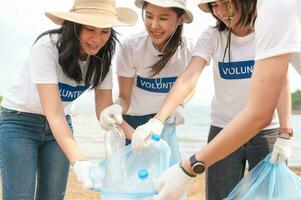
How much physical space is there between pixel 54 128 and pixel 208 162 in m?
0.76

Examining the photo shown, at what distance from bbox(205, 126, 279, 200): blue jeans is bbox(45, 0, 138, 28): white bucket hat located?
0.76m

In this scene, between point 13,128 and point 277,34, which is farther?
point 13,128

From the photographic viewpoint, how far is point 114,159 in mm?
2236

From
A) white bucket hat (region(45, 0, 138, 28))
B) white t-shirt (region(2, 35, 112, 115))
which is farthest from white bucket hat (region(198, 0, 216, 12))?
white t-shirt (region(2, 35, 112, 115))

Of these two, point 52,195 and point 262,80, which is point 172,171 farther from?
point 52,195

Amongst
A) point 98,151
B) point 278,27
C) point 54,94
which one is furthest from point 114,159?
point 98,151

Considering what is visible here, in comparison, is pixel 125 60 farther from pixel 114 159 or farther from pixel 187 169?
pixel 187 169

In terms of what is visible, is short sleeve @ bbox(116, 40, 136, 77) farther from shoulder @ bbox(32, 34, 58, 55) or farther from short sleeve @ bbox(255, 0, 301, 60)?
short sleeve @ bbox(255, 0, 301, 60)

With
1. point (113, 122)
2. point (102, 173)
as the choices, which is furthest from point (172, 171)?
point (113, 122)

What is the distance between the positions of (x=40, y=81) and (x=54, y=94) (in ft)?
0.28

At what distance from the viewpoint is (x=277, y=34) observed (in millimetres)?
1486

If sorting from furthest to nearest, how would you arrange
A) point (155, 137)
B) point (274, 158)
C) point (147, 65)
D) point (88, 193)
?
1. point (88, 193)
2. point (147, 65)
3. point (155, 137)
4. point (274, 158)

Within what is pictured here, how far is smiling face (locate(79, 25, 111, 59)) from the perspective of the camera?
2230 mm

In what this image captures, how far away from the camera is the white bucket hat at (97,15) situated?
2.19 m
